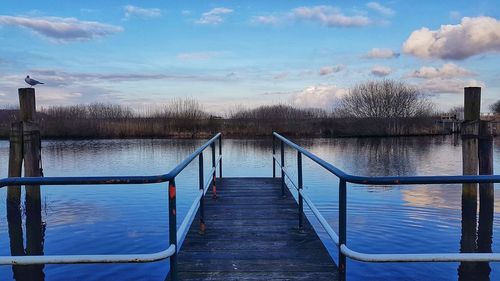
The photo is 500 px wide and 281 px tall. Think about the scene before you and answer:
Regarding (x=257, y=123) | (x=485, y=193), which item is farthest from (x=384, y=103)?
(x=485, y=193)

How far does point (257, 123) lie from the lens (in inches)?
1437

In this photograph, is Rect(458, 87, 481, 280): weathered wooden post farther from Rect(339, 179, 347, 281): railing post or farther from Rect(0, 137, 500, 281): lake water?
Rect(339, 179, 347, 281): railing post

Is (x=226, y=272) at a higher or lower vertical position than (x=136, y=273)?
higher

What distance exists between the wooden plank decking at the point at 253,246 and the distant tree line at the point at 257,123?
2871 centimetres

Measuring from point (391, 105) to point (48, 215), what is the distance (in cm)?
3821

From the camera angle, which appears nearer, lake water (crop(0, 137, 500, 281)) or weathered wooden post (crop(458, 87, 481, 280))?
lake water (crop(0, 137, 500, 281))

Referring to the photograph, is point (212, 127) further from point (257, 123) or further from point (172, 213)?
point (172, 213)

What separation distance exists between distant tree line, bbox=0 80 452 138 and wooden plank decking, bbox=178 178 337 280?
28.7m

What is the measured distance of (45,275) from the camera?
605 cm

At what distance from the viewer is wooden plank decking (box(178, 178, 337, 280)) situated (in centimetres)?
386

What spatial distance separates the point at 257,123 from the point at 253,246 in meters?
32.0

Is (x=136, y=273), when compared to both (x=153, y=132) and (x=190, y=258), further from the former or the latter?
(x=153, y=132)

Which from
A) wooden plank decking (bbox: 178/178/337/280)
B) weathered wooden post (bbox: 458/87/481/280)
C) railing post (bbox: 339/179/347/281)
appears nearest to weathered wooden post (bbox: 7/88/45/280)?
wooden plank decking (bbox: 178/178/337/280)

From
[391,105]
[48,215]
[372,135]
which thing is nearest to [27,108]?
[48,215]
